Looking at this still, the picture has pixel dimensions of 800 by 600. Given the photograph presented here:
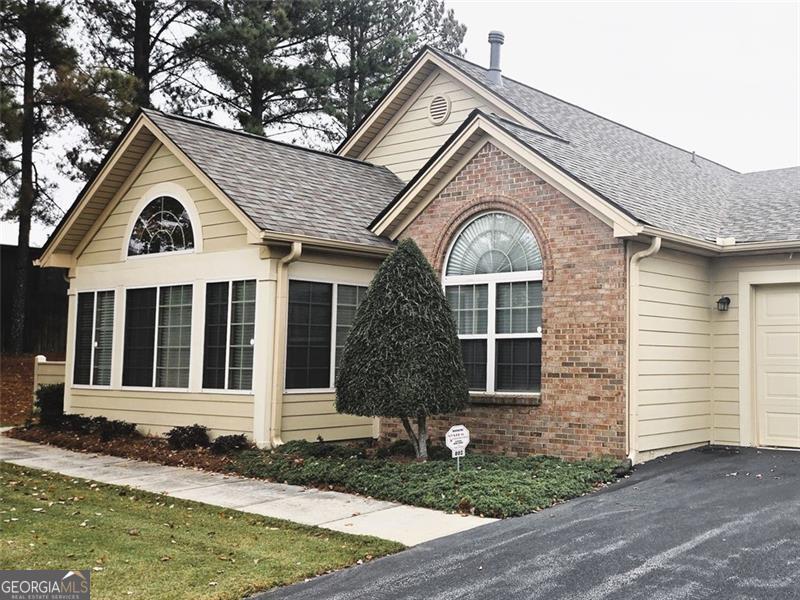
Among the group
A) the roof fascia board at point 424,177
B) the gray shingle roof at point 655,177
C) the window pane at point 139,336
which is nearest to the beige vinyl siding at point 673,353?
the gray shingle roof at point 655,177

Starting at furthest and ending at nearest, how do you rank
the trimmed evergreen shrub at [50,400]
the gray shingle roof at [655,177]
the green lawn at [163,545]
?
1. the trimmed evergreen shrub at [50,400]
2. the gray shingle roof at [655,177]
3. the green lawn at [163,545]

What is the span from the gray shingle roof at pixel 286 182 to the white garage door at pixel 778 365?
559cm

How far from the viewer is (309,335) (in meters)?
12.8

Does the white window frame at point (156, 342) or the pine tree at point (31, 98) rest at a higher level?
the pine tree at point (31, 98)

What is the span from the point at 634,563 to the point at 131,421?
380 inches

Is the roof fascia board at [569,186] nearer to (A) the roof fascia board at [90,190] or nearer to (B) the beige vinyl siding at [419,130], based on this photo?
(B) the beige vinyl siding at [419,130]

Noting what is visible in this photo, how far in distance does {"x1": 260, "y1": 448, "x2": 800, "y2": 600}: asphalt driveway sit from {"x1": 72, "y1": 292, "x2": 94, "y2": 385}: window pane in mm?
9315

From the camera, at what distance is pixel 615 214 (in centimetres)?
1046

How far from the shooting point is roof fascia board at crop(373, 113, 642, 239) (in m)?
10.5

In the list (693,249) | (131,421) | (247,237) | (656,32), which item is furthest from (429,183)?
(656,32)

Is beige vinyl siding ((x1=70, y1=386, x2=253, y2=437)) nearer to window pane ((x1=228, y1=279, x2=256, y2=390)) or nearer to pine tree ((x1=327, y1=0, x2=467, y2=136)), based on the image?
window pane ((x1=228, y1=279, x2=256, y2=390))

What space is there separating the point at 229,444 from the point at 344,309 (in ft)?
8.82

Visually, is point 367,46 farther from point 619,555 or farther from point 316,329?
point 619,555

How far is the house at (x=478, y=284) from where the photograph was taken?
1097 centimetres
